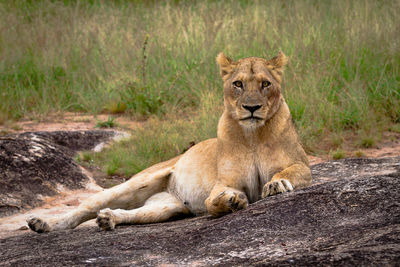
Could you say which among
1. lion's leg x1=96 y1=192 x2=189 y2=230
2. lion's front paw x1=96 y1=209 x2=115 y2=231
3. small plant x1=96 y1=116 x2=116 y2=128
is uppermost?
lion's front paw x1=96 y1=209 x2=115 y2=231

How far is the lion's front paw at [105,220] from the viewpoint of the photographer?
420 cm

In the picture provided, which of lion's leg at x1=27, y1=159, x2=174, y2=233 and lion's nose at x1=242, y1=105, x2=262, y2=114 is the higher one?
lion's nose at x1=242, y1=105, x2=262, y2=114

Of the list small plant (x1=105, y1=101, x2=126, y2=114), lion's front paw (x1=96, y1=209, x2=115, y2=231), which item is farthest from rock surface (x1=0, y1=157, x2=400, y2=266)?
small plant (x1=105, y1=101, x2=126, y2=114)

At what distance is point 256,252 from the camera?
9.74 ft

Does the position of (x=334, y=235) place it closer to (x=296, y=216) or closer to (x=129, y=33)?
(x=296, y=216)

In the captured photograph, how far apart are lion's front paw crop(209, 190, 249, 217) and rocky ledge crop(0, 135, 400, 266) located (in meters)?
0.08

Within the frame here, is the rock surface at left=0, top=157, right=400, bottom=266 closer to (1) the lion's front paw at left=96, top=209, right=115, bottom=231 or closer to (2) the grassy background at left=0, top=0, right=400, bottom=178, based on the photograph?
(1) the lion's front paw at left=96, top=209, right=115, bottom=231

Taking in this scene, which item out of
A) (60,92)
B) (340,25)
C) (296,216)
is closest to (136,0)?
(60,92)

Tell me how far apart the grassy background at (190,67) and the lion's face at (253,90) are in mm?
2820

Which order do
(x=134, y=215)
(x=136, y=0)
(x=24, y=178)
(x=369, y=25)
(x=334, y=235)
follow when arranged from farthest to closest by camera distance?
(x=136, y=0), (x=369, y=25), (x=24, y=178), (x=134, y=215), (x=334, y=235)

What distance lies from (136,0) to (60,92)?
6.13 metres

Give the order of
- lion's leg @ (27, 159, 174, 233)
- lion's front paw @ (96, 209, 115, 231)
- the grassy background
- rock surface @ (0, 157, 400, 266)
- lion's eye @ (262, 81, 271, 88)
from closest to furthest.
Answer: rock surface @ (0, 157, 400, 266)
lion's eye @ (262, 81, 271, 88)
lion's front paw @ (96, 209, 115, 231)
lion's leg @ (27, 159, 174, 233)
the grassy background

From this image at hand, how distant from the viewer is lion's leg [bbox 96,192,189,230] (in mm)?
4328

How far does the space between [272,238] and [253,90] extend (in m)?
1.26
